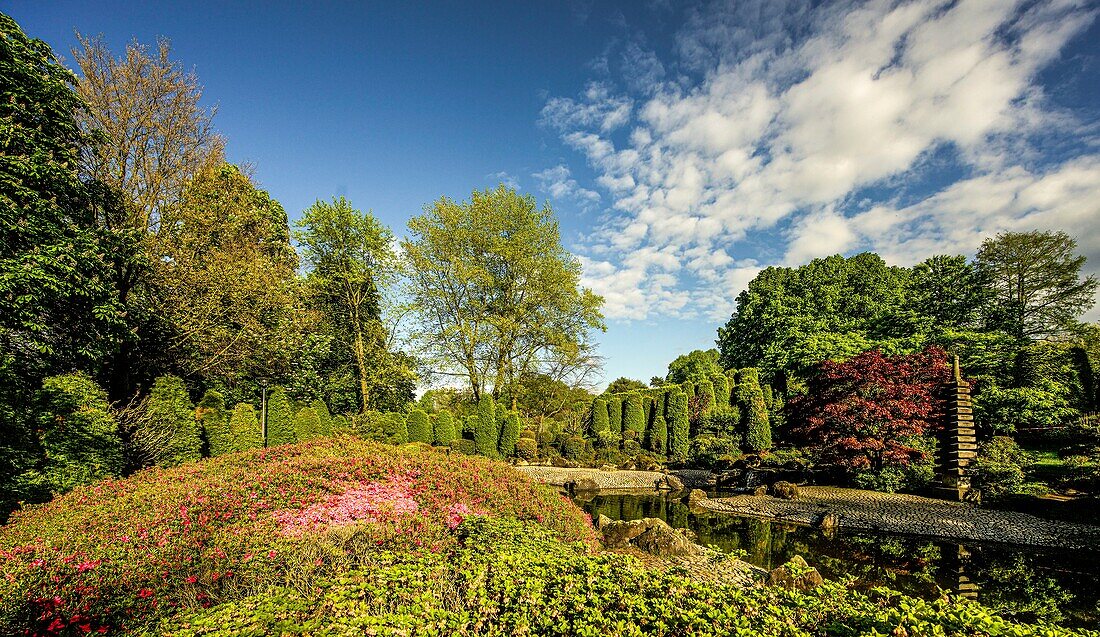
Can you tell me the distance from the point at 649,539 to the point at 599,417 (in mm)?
17128

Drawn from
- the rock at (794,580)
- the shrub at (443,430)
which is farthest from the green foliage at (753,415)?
the rock at (794,580)

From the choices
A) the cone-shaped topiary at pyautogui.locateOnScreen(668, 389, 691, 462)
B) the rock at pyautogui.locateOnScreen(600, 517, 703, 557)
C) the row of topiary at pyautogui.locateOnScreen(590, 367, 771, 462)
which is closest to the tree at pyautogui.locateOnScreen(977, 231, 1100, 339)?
the row of topiary at pyautogui.locateOnScreen(590, 367, 771, 462)

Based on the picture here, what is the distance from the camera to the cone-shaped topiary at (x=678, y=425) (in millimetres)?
24578

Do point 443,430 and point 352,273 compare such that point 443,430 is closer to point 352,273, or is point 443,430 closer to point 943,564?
point 352,273

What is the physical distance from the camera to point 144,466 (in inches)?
425

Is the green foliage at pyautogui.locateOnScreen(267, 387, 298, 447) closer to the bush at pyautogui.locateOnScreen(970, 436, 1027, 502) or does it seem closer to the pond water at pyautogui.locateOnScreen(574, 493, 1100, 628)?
the pond water at pyautogui.locateOnScreen(574, 493, 1100, 628)

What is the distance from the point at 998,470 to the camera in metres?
12.2

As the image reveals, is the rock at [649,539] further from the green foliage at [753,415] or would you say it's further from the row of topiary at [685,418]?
the green foliage at [753,415]

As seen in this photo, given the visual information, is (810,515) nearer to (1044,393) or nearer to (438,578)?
(438,578)

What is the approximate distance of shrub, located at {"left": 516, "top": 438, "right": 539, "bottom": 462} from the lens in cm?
2073

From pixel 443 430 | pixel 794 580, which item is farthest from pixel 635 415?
pixel 794 580

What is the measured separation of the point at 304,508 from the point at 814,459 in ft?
58.4

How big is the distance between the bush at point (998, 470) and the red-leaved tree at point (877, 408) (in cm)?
132

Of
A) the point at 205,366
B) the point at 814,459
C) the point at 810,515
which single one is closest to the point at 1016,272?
the point at 814,459
